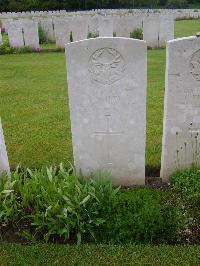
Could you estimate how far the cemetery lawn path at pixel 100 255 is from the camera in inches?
153

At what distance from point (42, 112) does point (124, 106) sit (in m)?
3.79

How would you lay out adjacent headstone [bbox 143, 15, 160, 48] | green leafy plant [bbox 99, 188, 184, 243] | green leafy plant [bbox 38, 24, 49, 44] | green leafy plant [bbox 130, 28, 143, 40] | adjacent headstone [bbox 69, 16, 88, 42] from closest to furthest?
1. green leafy plant [bbox 99, 188, 184, 243]
2. adjacent headstone [bbox 143, 15, 160, 48]
3. adjacent headstone [bbox 69, 16, 88, 42]
4. green leafy plant [bbox 130, 28, 143, 40]
5. green leafy plant [bbox 38, 24, 49, 44]

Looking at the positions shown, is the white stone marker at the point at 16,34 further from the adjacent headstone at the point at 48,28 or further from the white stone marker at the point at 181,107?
the white stone marker at the point at 181,107

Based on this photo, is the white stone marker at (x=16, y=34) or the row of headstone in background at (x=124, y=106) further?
the white stone marker at (x=16, y=34)

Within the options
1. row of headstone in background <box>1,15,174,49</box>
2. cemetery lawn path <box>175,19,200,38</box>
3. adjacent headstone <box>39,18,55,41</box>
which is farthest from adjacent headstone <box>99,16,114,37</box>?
cemetery lawn path <box>175,19,200,38</box>

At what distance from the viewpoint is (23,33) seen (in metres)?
15.5

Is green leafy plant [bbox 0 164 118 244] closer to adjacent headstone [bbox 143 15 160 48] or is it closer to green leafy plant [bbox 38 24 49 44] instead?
adjacent headstone [bbox 143 15 160 48]

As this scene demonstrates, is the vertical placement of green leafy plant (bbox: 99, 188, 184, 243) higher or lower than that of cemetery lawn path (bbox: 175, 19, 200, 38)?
lower

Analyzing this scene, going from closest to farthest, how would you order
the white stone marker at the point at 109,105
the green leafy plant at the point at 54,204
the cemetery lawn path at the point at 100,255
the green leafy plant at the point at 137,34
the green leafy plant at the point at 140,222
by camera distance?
the cemetery lawn path at the point at 100,255 → the green leafy plant at the point at 140,222 → the green leafy plant at the point at 54,204 → the white stone marker at the point at 109,105 → the green leafy plant at the point at 137,34

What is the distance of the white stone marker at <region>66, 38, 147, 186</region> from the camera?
4.51 m

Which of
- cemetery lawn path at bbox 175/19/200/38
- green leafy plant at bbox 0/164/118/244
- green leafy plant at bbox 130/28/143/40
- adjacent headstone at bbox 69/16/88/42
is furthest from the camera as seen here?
cemetery lawn path at bbox 175/19/200/38

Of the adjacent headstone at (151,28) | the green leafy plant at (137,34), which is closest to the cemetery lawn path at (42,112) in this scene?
the adjacent headstone at (151,28)

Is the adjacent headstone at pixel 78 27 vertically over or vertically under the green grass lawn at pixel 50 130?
over

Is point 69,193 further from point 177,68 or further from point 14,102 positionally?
point 14,102
